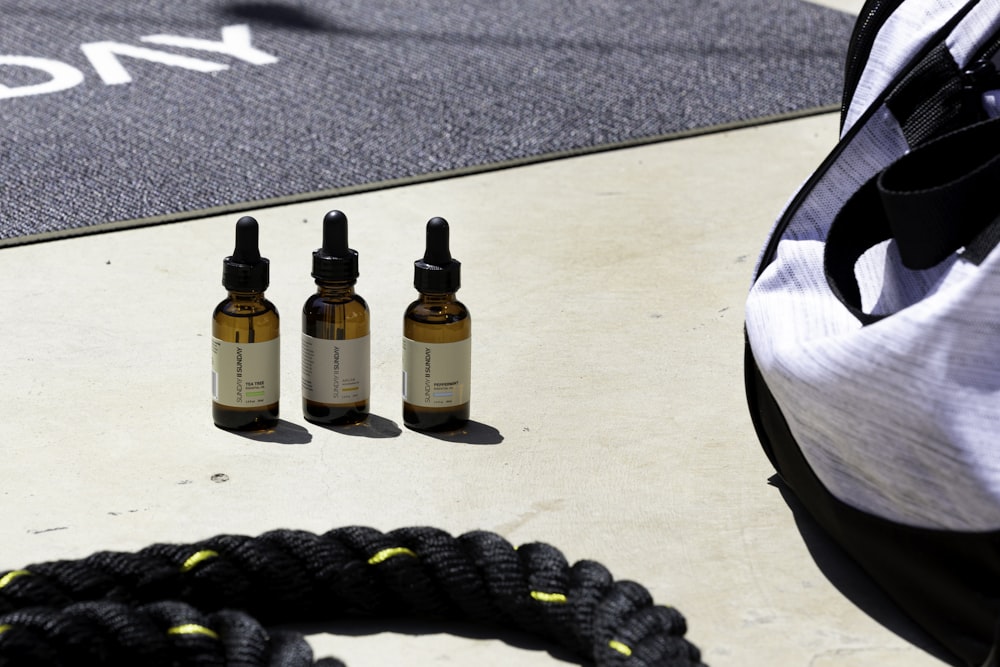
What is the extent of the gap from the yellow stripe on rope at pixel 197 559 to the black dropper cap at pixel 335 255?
437 millimetres

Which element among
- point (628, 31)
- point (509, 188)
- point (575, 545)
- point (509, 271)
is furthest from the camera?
point (628, 31)

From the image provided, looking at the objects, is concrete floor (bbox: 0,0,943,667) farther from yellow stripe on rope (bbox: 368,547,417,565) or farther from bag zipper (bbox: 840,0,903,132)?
bag zipper (bbox: 840,0,903,132)

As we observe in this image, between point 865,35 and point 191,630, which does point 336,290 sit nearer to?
point 191,630

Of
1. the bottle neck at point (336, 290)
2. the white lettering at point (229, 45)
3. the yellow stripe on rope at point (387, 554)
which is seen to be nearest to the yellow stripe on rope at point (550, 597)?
the yellow stripe on rope at point (387, 554)

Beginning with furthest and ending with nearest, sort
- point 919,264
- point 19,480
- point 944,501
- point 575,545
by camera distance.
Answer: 1. point 19,480
2. point 575,545
3. point 919,264
4. point 944,501

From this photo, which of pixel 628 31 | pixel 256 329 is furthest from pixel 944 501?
pixel 628 31

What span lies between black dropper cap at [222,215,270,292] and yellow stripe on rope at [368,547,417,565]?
1.42ft

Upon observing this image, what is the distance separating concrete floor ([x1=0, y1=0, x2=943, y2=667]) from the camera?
143 cm

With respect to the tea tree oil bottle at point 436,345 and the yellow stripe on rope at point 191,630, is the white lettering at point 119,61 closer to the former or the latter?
the tea tree oil bottle at point 436,345

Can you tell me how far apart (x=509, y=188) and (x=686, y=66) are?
889 mm

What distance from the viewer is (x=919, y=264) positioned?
1351 millimetres

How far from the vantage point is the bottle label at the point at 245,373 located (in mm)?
1698

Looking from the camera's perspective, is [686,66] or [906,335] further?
[686,66]

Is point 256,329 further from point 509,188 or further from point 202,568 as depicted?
point 509,188
